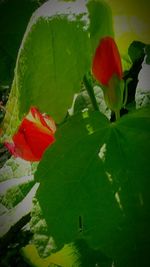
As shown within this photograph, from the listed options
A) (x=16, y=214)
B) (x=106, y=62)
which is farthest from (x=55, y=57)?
(x=16, y=214)

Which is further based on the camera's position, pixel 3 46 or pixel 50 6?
pixel 3 46

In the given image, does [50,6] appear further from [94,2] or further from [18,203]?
[18,203]

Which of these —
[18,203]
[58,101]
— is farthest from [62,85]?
[18,203]

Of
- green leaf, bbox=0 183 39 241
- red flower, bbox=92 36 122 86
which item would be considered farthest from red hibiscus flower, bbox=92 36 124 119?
green leaf, bbox=0 183 39 241

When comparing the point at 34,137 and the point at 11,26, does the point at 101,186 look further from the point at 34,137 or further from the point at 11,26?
the point at 11,26

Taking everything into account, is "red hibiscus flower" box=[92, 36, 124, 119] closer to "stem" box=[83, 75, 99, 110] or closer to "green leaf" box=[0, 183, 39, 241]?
"stem" box=[83, 75, 99, 110]

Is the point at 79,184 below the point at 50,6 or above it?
below
